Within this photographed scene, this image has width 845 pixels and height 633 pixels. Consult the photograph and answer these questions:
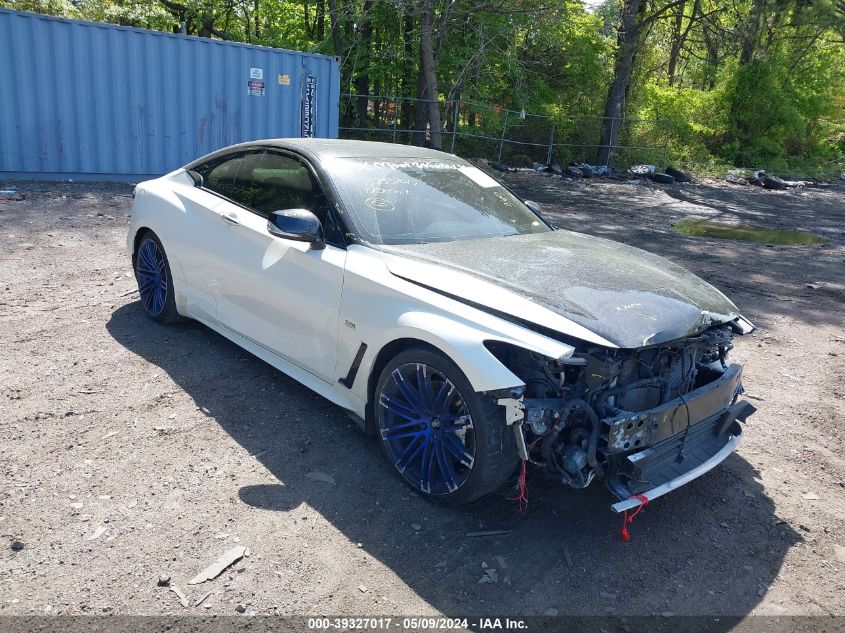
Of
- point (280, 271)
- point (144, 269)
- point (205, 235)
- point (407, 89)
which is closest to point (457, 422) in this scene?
point (280, 271)

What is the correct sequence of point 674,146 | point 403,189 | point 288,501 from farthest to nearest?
1. point 674,146
2. point 403,189
3. point 288,501

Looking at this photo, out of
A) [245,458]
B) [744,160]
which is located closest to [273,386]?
[245,458]

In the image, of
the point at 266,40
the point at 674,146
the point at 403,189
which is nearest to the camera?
the point at 403,189

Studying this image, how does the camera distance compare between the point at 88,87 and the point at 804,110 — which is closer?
the point at 88,87

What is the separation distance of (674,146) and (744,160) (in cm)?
351

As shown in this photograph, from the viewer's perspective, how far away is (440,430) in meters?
3.35

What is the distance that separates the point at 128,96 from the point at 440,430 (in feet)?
36.9

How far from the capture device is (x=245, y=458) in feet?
12.4

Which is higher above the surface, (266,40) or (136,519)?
(266,40)

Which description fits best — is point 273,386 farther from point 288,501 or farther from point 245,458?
point 288,501

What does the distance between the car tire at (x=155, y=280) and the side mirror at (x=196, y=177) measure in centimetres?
54

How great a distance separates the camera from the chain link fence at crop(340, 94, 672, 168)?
19.5 metres

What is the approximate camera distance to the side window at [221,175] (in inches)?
195

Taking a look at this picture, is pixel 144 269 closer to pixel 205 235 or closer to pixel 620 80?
pixel 205 235
